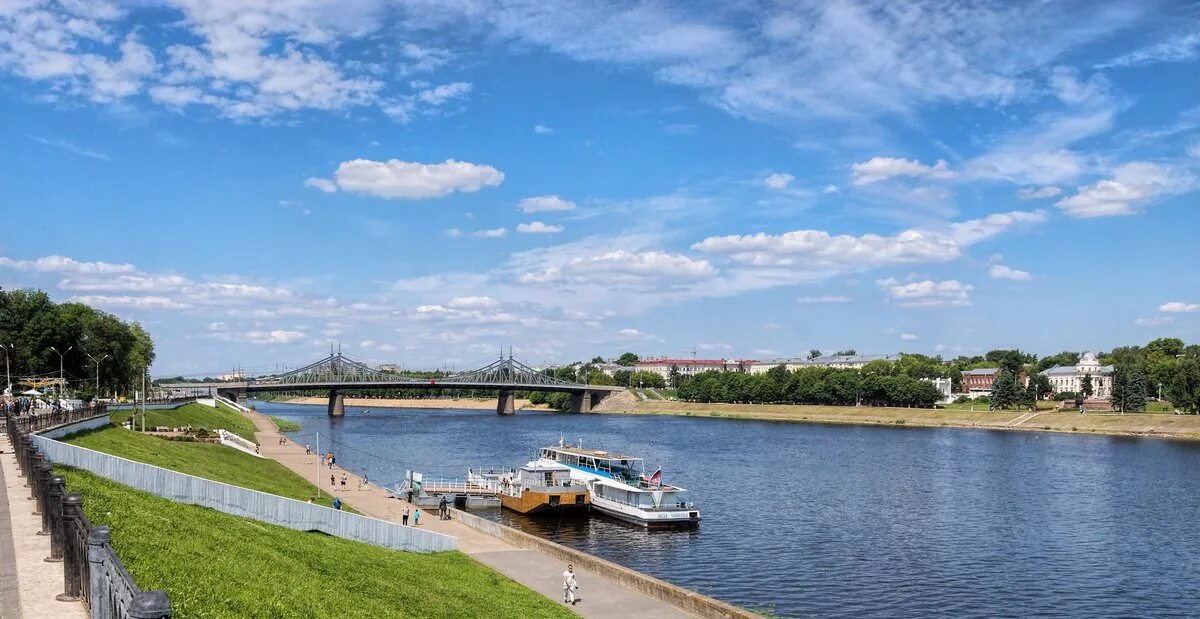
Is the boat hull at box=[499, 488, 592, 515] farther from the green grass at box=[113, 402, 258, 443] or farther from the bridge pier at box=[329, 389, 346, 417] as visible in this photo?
the bridge pier at box=[329, 389, 346, 417]

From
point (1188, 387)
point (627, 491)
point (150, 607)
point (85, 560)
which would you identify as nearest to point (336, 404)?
point (627, 491)

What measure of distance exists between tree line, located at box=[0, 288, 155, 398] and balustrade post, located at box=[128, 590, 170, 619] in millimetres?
87923

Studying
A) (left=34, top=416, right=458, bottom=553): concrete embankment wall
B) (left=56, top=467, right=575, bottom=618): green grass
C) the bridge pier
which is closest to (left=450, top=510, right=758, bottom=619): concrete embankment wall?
(left=56, top=467, right=575, bottom=618): green grass

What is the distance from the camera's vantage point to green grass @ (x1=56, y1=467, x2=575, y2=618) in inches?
636

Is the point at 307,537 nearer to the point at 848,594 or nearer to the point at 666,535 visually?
the point at 848,594

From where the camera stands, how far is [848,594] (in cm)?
3675

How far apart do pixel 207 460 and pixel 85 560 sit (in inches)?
1750

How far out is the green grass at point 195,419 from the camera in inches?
3231

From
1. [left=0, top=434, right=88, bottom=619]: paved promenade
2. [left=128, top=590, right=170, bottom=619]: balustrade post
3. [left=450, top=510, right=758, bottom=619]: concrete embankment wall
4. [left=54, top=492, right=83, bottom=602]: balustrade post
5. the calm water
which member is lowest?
the calm water

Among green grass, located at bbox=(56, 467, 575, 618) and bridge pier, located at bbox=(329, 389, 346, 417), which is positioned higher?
green grass, located at bbox=(56, 467, 575, 618)

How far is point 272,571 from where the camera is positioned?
65.5 ft

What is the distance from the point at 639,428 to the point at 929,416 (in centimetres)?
5021

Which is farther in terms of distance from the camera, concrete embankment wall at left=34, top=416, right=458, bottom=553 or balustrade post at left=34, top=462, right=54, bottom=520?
concrete embankment wall at left=34, top=416, right=458, bottom=553

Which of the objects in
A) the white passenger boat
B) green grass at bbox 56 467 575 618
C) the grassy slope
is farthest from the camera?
the grassy slope
